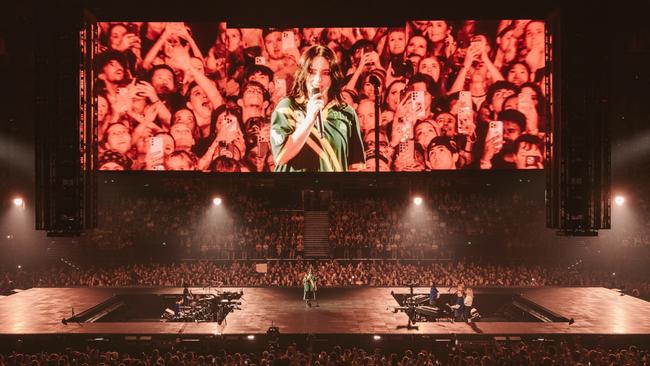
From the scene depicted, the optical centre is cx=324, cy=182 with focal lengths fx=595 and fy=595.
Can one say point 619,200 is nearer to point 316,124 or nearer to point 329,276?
point 329,276

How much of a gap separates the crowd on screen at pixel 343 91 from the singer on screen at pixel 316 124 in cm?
28

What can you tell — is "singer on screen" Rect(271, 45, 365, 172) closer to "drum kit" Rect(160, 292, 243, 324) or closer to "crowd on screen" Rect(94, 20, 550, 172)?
"crowd on screen" Rect(94, 20, 550, 172)

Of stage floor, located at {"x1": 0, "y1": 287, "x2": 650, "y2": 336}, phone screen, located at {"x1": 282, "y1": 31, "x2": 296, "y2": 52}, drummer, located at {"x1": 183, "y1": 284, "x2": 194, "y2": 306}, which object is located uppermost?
phone screen, located at {"x1": 282, "y1": 31, "x2": 296, "y2": 52}

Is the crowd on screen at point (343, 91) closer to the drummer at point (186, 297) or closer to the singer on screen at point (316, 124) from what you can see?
the singer on screen at point (316, 124)

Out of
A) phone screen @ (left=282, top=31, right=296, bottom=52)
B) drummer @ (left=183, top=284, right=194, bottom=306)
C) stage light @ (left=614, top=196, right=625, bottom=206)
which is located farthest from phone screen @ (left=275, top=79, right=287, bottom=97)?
stage light @ (left=614, top=196, right=625, bottom=206)

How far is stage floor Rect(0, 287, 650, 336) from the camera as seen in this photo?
14.1 metres

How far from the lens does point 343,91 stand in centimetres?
2105

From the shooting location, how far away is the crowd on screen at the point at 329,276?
2180 cm

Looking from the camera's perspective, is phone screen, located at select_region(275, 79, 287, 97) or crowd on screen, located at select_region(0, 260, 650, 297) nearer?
phone screen, located at select_region(275, 79, 287, 97)

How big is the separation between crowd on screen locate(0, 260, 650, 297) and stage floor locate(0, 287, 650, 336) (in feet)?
3.33

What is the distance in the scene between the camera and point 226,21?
68.6 feet

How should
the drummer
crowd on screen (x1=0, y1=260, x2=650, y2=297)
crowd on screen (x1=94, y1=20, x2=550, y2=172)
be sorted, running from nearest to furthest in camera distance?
the drummer, crowd on screen (x1=94, y1=20, x2=550, y2=172), crowd on screen (x1=0, y1=260, x2=650, y2=297)

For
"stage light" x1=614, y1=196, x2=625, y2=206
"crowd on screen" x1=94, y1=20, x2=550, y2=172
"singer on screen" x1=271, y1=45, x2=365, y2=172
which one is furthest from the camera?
"stage light" x1=614, y1=196, x2=625, y2=206

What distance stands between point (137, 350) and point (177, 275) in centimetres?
863
